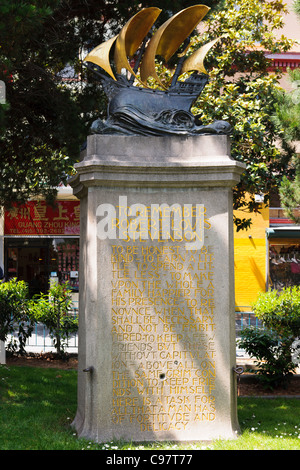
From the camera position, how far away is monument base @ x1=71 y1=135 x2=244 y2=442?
564 cm

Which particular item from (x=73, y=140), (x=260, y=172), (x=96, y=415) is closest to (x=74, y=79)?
(x=73, y=140)

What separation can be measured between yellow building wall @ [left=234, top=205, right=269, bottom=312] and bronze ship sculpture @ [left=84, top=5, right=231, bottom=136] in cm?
1573

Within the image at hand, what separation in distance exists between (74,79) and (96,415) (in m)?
8.25

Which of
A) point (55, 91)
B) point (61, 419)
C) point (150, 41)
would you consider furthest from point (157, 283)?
point (55, 91)

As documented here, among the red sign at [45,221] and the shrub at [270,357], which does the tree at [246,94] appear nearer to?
the shrub at [270,357]

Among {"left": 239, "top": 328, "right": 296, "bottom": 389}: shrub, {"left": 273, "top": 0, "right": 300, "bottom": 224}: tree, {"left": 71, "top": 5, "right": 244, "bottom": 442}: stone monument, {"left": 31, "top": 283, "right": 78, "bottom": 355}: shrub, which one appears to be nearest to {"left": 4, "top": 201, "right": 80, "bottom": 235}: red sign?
{"left": 31, "top": 283, "right": 78, "bottom": 355}: shrub

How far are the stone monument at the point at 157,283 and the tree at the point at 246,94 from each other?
579 cm

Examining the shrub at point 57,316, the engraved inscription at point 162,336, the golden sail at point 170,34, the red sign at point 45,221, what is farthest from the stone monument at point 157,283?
the red sign at point 45,221

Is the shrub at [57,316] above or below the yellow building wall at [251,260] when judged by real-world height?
below

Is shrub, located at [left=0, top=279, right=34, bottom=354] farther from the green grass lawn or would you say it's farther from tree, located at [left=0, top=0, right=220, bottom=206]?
tree, located at [left=0, top=0, right=220, bottom=206]

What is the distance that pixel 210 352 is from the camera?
580cm

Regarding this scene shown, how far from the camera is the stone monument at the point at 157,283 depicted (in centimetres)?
564

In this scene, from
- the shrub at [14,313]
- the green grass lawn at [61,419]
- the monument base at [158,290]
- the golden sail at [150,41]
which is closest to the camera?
the green grass lawn at [61,419]
